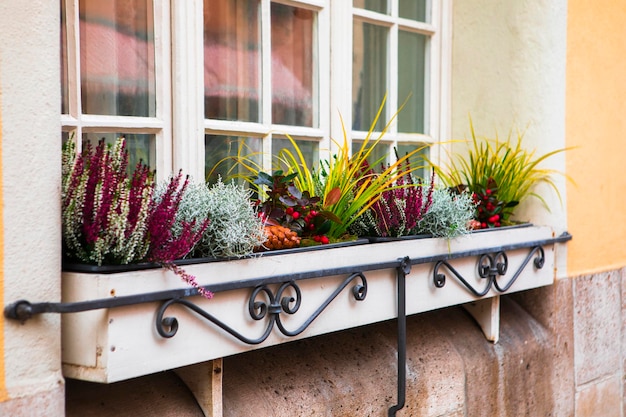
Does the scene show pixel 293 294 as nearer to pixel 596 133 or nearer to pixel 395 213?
pixel 395 213

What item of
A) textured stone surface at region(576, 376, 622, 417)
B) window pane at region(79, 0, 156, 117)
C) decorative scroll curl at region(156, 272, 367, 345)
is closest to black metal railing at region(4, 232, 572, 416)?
decorative scroll curl at region(156, 272, 367, 345)

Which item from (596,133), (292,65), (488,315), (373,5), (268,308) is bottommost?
(488,315)

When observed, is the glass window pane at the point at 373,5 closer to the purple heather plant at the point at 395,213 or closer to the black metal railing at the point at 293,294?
the purple heather plant at the point at 395,213

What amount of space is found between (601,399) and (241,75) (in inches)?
107

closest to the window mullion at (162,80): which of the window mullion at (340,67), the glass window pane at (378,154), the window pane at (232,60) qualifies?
the window pane at (232,60)

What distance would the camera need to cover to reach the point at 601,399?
14.1 feet

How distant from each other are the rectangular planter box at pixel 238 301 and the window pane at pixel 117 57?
69cm

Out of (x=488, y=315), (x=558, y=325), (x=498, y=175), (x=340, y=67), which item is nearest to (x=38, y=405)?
(x=340, y=67)

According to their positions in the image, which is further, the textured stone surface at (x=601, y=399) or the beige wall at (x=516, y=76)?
the textured stone surface at (x=601, y=399)

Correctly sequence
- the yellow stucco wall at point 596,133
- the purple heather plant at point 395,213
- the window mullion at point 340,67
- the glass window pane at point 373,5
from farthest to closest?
the yellow stucco wall at point 596,133
the glass window pane at point 373,5
the window mullion at point 340,67
the purple heather plant at point 395,213

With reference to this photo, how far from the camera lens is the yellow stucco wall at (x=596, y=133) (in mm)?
3963

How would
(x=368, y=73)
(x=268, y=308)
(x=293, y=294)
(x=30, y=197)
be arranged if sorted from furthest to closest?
(x=368, y=73) → (x=293, y=294) → (x=268, y=308) → (x=30, y=197)

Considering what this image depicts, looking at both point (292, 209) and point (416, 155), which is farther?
point (416, 155)

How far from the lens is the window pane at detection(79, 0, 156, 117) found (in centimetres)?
244
